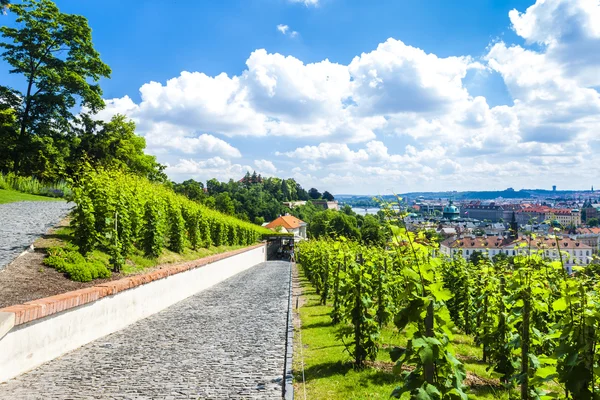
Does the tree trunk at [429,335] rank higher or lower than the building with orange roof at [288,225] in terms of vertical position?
higher

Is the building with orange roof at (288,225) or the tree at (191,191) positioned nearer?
the tree at (191,191)

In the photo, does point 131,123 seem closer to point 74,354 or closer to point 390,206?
point 74,354

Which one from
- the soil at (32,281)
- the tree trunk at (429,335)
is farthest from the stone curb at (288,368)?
the soil at (32,281)

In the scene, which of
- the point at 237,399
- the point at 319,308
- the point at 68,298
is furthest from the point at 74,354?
the point at 319,308

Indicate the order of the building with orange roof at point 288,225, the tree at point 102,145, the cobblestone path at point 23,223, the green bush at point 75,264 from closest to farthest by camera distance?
the green bush at point 75,264
the cobblestone path at point 23,223
the tree at point 102,145
the building with orange roof at point 288,225

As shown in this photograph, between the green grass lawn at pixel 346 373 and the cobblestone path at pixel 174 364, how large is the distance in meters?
0.43

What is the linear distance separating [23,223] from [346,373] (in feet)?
32.5

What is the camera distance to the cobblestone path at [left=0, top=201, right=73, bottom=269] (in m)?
8.83

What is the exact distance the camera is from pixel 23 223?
37.9 ft

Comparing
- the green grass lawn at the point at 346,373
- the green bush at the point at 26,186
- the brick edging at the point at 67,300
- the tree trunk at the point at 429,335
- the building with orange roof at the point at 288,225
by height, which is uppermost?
the green bush at the point at 26,186

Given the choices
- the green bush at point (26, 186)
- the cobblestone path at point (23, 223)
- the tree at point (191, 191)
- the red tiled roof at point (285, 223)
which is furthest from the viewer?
the red tiled roof at point (285, 223)

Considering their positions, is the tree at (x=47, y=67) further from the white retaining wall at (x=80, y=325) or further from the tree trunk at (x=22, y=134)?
the white retaining wall at (x=80, y=325)

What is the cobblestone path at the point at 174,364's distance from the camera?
5.18 metres

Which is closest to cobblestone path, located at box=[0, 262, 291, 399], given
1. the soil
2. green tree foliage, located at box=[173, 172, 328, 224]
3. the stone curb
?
the stone curb
